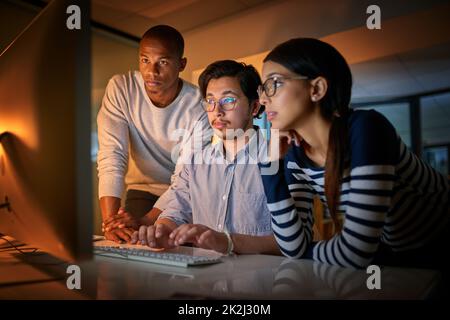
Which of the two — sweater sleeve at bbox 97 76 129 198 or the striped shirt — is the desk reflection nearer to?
the striped shirt

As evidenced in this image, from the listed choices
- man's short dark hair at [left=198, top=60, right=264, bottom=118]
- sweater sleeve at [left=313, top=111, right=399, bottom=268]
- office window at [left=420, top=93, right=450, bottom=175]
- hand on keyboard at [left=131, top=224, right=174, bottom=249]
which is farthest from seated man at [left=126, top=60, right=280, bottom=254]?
office window at [left=420, top=93, right=450, bottom=175]

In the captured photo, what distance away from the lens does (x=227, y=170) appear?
133 centimetres

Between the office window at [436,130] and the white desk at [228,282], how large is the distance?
0.31 m

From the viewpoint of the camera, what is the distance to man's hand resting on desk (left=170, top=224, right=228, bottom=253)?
0.93 meters

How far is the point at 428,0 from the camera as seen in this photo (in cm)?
102

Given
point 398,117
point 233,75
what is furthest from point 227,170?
point 398,117

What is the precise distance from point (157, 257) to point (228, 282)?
0.21m

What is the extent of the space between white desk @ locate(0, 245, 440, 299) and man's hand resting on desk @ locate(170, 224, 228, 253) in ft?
0.23

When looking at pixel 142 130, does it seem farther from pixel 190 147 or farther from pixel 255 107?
A: pixel 255 107

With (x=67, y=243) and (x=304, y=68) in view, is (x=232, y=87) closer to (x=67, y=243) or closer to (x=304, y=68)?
(x=304, y=68)

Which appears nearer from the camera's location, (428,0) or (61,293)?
(61,293)

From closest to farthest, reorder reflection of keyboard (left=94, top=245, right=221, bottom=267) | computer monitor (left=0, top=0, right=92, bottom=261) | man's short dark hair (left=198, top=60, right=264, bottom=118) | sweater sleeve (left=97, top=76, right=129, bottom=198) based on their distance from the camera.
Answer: computer monitor (left=0, top=0, right=92, bottom=261)
reflection of keyboard (left=94, top=245, right=221, bottom=267)
man's short dark hair (left=198, top=60, right=264, bottom=118)
sweater sleeve (left=97, top=76, right=129, bottom=198)
